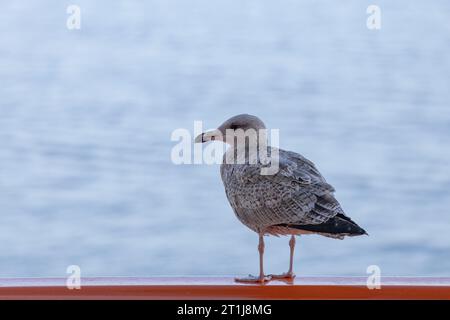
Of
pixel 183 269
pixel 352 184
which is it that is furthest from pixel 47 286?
pixel 352 184

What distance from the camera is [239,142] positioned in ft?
11.2

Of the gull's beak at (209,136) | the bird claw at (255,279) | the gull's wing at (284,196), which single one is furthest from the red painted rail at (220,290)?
the gull's beak at (209,136)

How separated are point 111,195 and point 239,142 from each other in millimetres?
4461

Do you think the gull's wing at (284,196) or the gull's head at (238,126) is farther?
the gull's head at (238,126)

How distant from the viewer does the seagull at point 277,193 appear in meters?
3.11

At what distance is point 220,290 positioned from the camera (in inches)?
94.8

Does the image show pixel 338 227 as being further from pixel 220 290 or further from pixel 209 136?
pixel 220 290

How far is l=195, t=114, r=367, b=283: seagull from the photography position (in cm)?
311

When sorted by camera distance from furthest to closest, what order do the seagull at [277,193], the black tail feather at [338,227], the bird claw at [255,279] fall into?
1. the seagull at [277,193]
2. the black tail feather at [338,227]
3. the bird claw at [255,279]

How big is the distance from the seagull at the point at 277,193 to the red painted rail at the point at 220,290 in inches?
22.7

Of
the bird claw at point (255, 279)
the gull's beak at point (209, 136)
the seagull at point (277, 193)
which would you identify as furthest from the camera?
the gull's beak at point (209, 136)

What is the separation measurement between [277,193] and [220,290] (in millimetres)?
867

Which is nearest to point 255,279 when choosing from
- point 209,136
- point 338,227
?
point 338,227

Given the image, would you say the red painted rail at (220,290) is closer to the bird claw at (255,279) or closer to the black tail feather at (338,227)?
the bird claw at (255,279)
